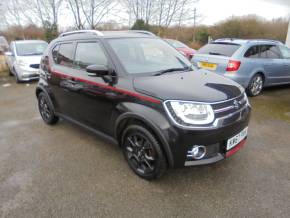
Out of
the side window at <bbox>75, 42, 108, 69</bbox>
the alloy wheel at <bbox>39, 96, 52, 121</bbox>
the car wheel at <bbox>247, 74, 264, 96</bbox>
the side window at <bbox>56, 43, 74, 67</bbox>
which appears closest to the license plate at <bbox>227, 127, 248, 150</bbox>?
the side window at <bbox>75, 42, 108, 69</bbox>

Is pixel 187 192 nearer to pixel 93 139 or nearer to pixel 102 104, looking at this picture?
pixel 102 104

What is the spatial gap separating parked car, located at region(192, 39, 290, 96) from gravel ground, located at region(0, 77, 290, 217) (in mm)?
1995

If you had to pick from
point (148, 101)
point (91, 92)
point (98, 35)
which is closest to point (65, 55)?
point (98, 35)

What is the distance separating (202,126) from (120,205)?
3.88 ft

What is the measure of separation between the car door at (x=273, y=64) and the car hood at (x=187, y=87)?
12.8 feet

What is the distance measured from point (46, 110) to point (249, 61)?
4.88m

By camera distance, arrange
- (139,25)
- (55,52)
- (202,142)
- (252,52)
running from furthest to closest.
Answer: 1. (139,25)
2. (252,52)
3. (55,52)
4. (202,142)

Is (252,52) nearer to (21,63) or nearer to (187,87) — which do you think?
(187,87)

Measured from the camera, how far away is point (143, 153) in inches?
104

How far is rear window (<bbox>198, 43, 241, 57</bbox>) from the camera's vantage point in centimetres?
560

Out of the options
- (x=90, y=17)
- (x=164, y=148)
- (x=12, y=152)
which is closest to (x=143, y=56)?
(x=164, y=148)

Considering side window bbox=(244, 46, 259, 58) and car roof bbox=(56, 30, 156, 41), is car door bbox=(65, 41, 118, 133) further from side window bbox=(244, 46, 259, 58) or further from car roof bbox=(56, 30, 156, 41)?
side window bbox=(244, 46, 259, 58)

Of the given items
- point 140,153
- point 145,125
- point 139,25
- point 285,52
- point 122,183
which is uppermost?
point 139,25

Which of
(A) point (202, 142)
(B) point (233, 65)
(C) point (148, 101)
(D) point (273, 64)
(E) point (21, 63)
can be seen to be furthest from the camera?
(E) point (21, 63)
